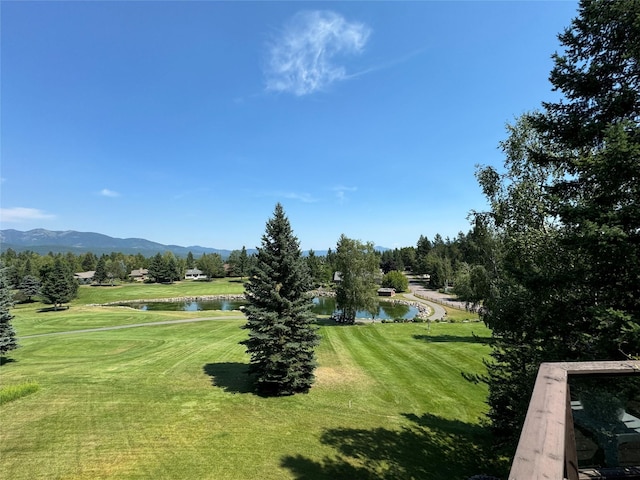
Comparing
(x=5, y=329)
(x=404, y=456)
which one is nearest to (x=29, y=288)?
(x=5, y=329)

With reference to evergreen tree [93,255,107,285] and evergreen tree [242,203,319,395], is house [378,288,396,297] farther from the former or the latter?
evergreen tree [93,255,107,285]

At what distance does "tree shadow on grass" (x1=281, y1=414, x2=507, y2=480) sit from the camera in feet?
33.3

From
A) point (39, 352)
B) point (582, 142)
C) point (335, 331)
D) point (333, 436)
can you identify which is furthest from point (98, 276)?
point (582, 142)

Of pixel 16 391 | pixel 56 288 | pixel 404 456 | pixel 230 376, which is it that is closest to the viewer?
pixel 404 456

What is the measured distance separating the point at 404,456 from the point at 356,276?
31.6 m

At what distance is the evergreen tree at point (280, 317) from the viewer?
1753 centimetres

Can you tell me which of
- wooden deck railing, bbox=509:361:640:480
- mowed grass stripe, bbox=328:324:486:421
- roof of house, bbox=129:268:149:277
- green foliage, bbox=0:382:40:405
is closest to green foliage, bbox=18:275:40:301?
roof of house, bbox=129:268:149:277

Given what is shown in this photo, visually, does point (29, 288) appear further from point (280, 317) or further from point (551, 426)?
point (551, 426)

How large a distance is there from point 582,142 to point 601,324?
419 cm

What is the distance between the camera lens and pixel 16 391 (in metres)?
17.0

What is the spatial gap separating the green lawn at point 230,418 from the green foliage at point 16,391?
1.50ft

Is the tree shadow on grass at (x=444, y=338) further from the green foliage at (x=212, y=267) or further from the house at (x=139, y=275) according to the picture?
the house at (x=139, y=275)

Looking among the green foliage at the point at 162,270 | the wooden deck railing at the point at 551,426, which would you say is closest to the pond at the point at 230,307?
the green foliage at the point at 162,270

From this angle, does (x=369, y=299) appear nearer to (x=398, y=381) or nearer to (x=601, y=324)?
(x=398, y=381)
